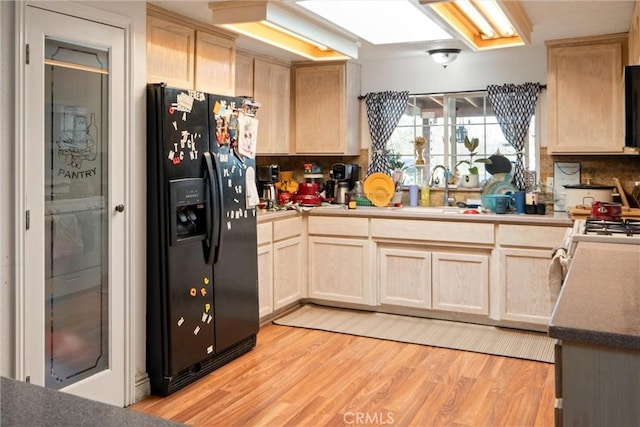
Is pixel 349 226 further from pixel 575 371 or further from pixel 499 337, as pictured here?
pixel 575 371

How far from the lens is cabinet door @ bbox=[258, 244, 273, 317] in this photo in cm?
439

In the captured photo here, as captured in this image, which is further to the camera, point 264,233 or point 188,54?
point 264,233

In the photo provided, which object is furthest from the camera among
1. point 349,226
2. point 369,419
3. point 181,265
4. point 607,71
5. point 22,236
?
point 349,226

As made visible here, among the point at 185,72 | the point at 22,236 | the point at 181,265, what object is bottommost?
the point at 181,265

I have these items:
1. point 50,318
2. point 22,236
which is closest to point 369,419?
point 50,318

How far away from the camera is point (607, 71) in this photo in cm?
423

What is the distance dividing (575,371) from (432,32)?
2803 mm

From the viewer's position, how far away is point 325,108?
5230 millimetres

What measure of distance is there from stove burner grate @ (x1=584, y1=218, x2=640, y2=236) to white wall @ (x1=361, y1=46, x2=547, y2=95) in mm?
1815

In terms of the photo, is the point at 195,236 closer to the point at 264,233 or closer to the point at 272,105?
the point at 264,233

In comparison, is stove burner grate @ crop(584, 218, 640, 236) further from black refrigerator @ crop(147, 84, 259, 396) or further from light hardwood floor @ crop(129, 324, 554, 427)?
black refrigerator @ crop(147, 84, 259, 396)

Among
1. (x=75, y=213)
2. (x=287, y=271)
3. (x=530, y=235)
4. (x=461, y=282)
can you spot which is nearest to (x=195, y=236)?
(x=75, y=213)

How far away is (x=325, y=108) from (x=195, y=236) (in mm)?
2282

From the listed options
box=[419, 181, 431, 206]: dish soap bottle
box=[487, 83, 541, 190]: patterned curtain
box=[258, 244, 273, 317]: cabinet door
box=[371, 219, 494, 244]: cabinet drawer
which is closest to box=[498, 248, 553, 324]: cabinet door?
box=[371, 219, 494, 244]: cabinet drawer
